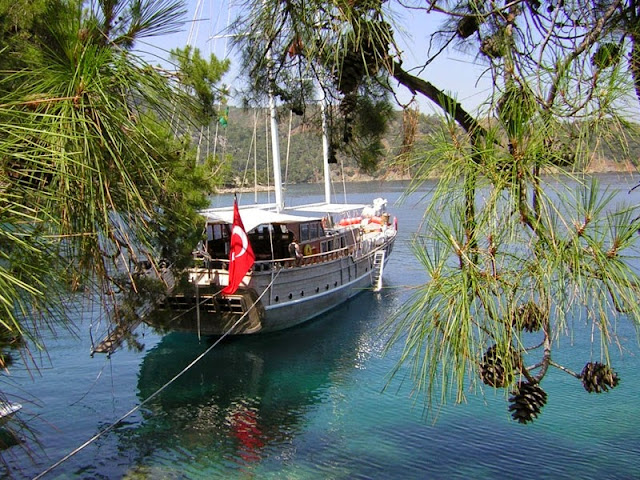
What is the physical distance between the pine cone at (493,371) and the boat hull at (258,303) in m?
11.4

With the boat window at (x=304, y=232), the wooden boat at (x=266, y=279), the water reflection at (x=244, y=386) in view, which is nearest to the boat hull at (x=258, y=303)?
the wooden boat at (x=266, y=279)

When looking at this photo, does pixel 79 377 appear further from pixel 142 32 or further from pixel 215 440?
pixel 142 32

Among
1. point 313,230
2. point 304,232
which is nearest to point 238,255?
point 304,232

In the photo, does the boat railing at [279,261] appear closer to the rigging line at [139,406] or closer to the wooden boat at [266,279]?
the wooden boat at [266,279]

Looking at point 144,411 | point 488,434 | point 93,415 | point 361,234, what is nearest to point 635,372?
point 488,434

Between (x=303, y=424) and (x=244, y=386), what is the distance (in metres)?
2.26

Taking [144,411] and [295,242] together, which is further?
[295,242]

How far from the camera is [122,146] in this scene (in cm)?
241

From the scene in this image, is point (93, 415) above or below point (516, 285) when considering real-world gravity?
below

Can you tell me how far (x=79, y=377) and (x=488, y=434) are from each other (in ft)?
23.6

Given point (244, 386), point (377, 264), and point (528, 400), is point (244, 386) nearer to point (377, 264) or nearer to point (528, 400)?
point (377, 264)

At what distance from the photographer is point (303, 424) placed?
10.1 meters

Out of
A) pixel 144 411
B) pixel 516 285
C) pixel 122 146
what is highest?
pixel 122 146

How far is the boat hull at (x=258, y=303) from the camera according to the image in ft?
47.6
